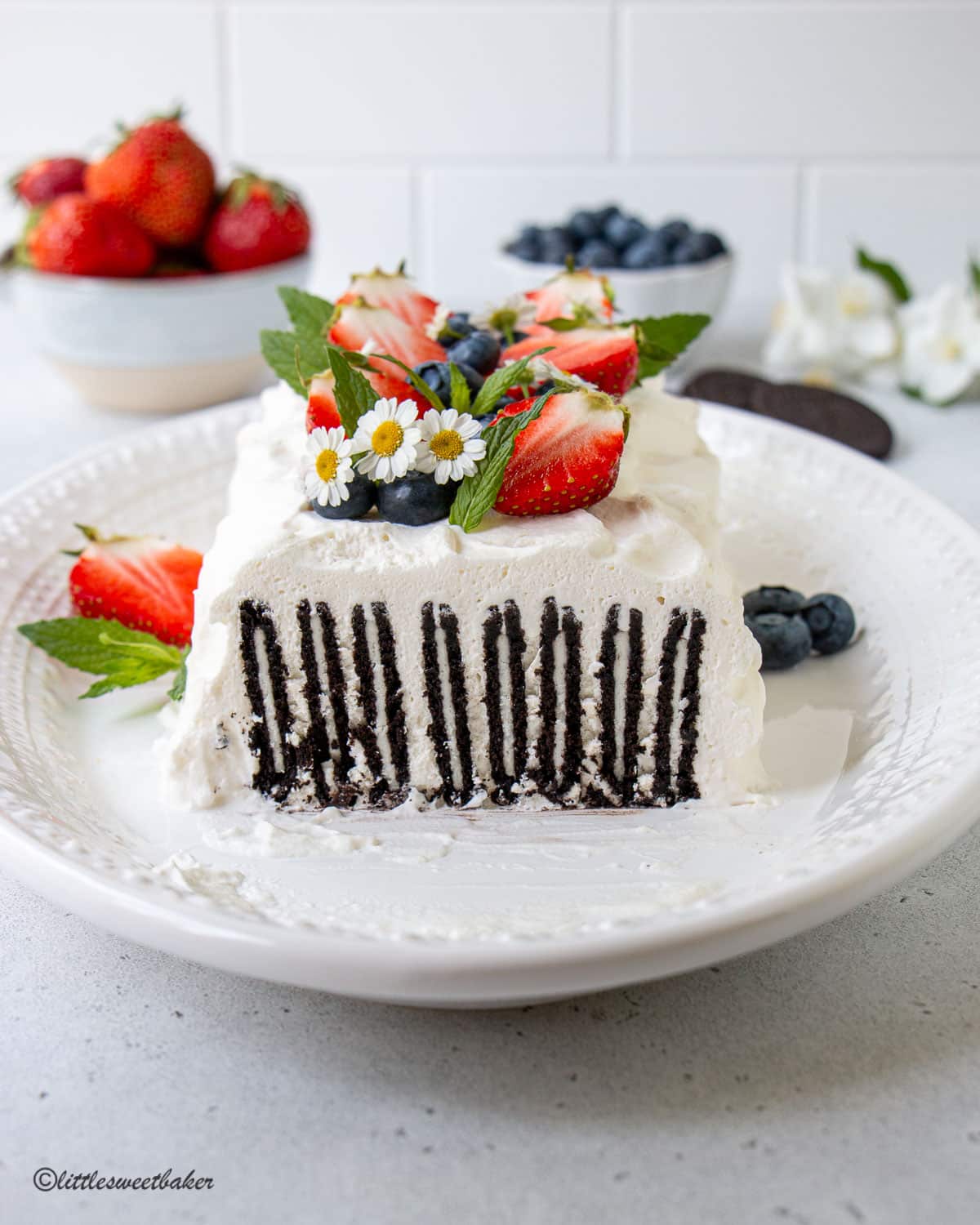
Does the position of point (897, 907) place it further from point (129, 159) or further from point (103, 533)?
point (129, 159)

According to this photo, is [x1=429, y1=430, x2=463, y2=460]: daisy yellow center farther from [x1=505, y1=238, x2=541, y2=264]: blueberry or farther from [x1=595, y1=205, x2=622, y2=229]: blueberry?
[x1=595, y1=205, x2=622, y2=229]: blueberry

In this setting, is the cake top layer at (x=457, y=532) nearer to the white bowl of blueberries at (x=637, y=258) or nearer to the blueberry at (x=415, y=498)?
the blueberry at (x=415, y=498)

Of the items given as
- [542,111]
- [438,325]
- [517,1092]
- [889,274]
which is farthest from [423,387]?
[542,111]

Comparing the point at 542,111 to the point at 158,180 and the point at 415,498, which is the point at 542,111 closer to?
the point at 158,180

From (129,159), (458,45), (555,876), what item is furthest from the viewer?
(458,45)

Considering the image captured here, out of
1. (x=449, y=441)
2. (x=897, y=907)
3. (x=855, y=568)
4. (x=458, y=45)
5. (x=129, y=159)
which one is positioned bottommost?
(x=897, y=907)

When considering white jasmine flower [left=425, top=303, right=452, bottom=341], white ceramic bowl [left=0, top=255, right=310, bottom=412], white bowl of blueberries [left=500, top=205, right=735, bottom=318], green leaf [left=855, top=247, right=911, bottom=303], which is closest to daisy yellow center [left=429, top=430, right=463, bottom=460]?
white jasmine flower [left=425, top=303, right=452, bottom=341]

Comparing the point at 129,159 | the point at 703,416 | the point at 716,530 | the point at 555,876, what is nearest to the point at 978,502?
the point at 703,416
